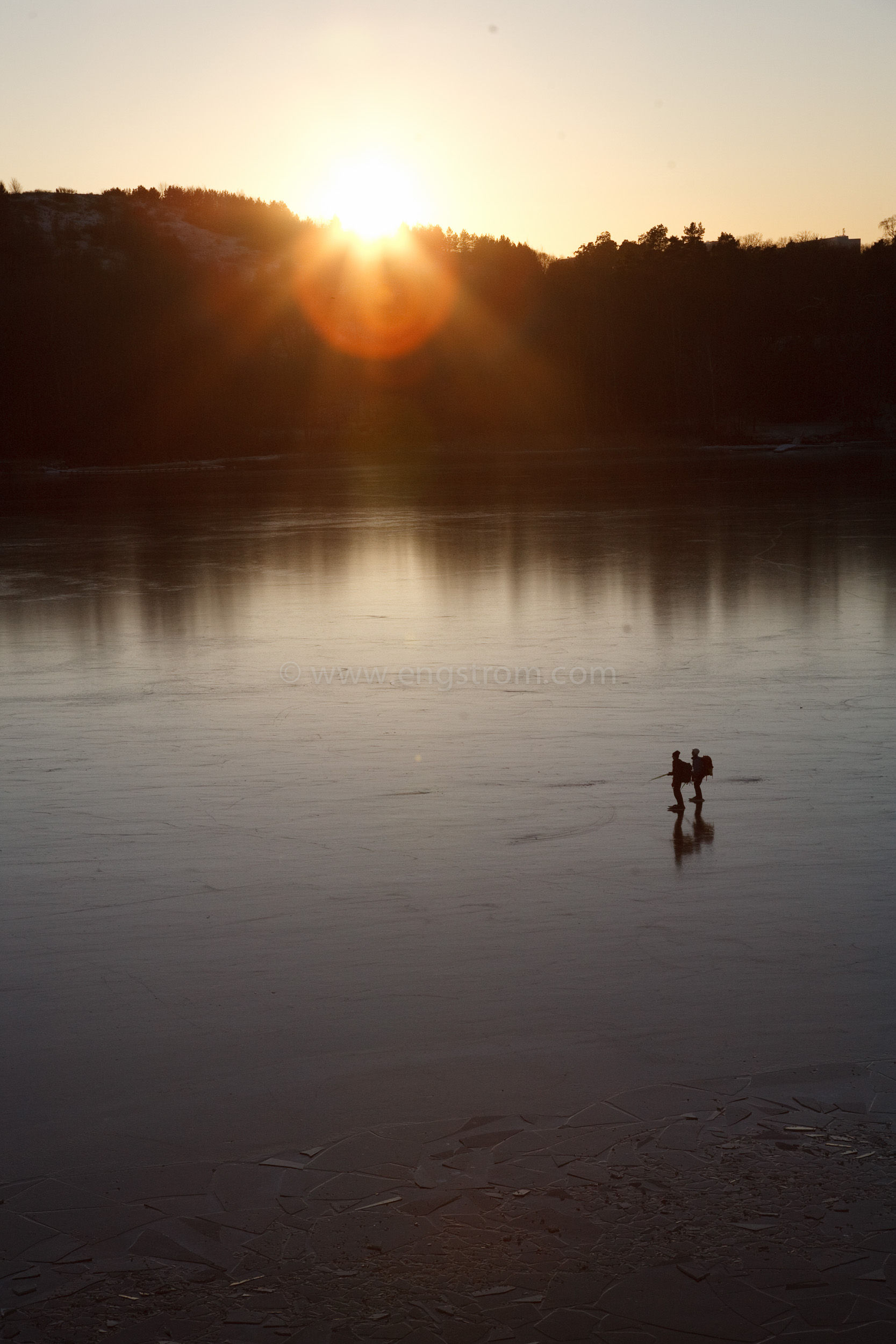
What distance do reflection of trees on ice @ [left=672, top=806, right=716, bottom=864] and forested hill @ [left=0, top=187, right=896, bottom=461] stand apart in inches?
2594

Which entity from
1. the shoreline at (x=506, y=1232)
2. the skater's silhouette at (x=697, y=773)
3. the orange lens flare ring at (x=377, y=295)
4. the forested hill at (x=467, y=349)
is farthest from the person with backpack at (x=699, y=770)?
the orange lens flare ring at (x=377, y=295)

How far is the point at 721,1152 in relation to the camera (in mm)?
3814

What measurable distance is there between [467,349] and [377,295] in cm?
2791

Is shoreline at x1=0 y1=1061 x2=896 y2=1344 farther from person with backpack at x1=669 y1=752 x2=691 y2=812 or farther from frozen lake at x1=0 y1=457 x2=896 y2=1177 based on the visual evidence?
person with backpack at x1=669 y1=752 x2=691 y2=812

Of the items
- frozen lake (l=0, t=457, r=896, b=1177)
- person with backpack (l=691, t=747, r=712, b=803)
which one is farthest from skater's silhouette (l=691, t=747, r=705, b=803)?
frozen lake (l=0, t=457, r=896, b=1177)

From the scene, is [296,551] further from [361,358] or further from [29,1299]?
[361,358]

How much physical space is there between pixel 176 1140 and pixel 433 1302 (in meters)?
1.14

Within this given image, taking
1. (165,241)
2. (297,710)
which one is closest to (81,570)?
(297,710)

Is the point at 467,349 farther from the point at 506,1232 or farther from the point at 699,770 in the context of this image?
the point at 506,1232

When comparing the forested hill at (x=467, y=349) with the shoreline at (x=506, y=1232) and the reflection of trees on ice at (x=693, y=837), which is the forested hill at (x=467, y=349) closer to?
the reflection of trees on ice at (x=693, y=837)

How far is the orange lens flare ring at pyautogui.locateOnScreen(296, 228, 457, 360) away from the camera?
114 metres

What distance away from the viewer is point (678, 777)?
682cm

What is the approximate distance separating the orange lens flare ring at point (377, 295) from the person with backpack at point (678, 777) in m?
104

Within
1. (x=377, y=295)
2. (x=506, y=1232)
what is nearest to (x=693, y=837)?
(x=506, y=1232)
